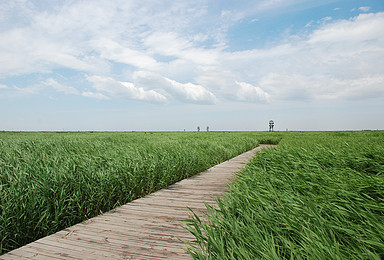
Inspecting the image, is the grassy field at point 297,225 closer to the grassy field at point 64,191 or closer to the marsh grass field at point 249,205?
the marsh grass field at point 249,205

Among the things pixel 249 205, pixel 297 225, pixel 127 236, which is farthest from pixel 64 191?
pixel 297 225

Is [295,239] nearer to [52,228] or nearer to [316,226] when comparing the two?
[316,226]

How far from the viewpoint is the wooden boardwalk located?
1.97 metres

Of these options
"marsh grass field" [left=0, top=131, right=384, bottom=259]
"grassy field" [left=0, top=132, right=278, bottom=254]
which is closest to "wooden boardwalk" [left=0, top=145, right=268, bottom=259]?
"marsh grass field" [left=0, top=131, right=384, bottom=259]

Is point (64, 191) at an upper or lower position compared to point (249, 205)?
lower

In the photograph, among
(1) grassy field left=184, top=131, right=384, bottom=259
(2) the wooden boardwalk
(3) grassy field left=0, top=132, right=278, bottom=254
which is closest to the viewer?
(1) grassy field left=184, top=131, right=384, bottom=259

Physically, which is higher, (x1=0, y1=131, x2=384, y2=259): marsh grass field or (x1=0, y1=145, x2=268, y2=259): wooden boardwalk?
(x1=0, y1=131, x2=384, y2=259): marsh grass field

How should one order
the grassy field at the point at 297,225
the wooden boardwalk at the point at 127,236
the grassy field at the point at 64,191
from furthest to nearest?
the grassy field at the point at 64,191, the wooden boardwalk at the point at 127,236, the grassy field at the point at 297,225

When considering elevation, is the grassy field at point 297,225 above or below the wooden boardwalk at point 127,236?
above

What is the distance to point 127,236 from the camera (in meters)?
2.29

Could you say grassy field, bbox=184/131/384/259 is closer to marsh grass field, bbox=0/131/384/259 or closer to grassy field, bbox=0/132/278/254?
marsh grass field, bbox=0/131/384/259

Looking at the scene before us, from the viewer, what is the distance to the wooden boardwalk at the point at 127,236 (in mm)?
1973

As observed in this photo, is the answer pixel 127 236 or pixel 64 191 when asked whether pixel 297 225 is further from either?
pixel 64 191

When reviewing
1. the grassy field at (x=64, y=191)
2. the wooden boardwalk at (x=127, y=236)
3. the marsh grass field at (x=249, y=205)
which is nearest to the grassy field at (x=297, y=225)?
the marsh grass field at (x=249, y=205)
